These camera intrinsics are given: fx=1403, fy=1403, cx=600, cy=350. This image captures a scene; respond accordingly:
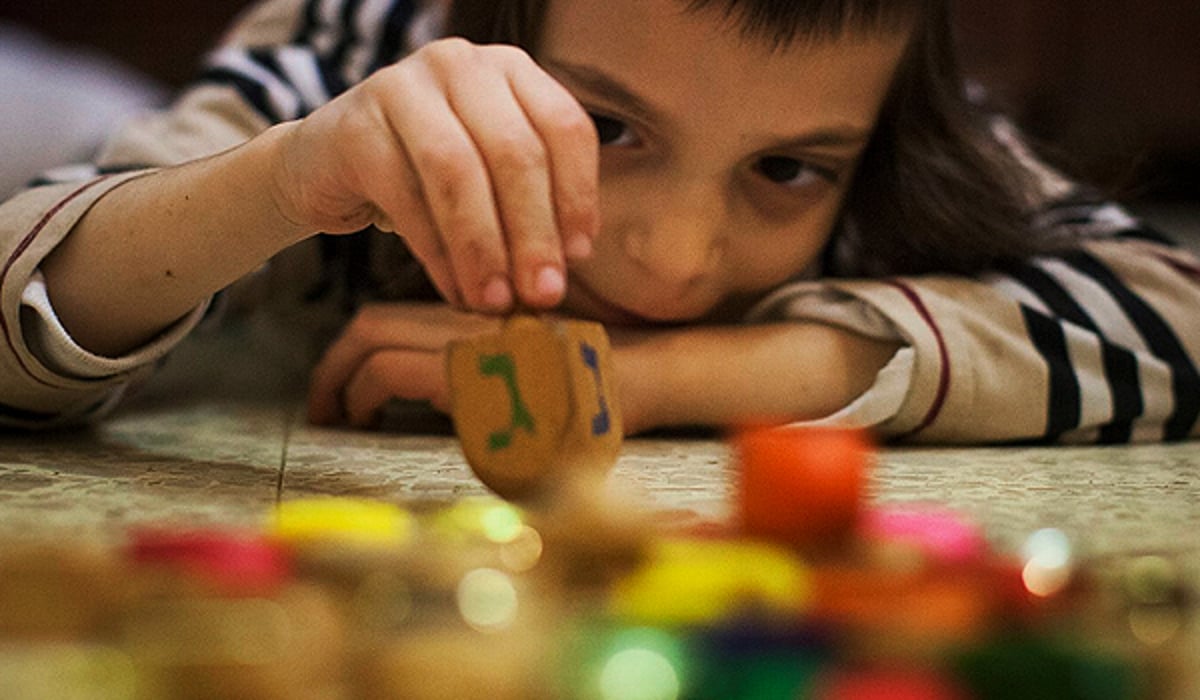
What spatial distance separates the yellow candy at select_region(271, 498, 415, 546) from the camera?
1.52 ft

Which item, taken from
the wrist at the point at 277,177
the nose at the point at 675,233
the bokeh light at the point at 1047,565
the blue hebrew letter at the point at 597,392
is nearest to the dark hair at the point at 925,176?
the nose at the point at 675,233

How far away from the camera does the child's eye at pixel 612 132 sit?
32.8 inches

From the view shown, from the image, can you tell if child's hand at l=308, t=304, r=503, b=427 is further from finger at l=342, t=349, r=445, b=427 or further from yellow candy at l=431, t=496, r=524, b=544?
yellow candy at l=431, t=496, r=524, b=544

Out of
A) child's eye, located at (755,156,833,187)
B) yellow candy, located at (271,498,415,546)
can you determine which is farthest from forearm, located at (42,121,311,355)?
child's eye, located at (755,156,833,187)

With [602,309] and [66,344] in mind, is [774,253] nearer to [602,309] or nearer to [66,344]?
[602,309]

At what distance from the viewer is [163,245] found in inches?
27.9

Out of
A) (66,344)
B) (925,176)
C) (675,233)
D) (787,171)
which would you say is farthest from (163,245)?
(925,176)

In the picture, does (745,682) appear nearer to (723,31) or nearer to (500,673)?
(500,673)

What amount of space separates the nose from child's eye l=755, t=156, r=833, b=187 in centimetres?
6

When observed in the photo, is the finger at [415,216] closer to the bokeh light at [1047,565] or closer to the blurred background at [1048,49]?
the bokeh light at [1047,565]

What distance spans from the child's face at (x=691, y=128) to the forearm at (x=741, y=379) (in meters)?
0.04

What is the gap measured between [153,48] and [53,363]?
1627mm

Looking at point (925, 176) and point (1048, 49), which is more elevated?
point (1048, 49)

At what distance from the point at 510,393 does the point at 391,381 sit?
0.29 metres
